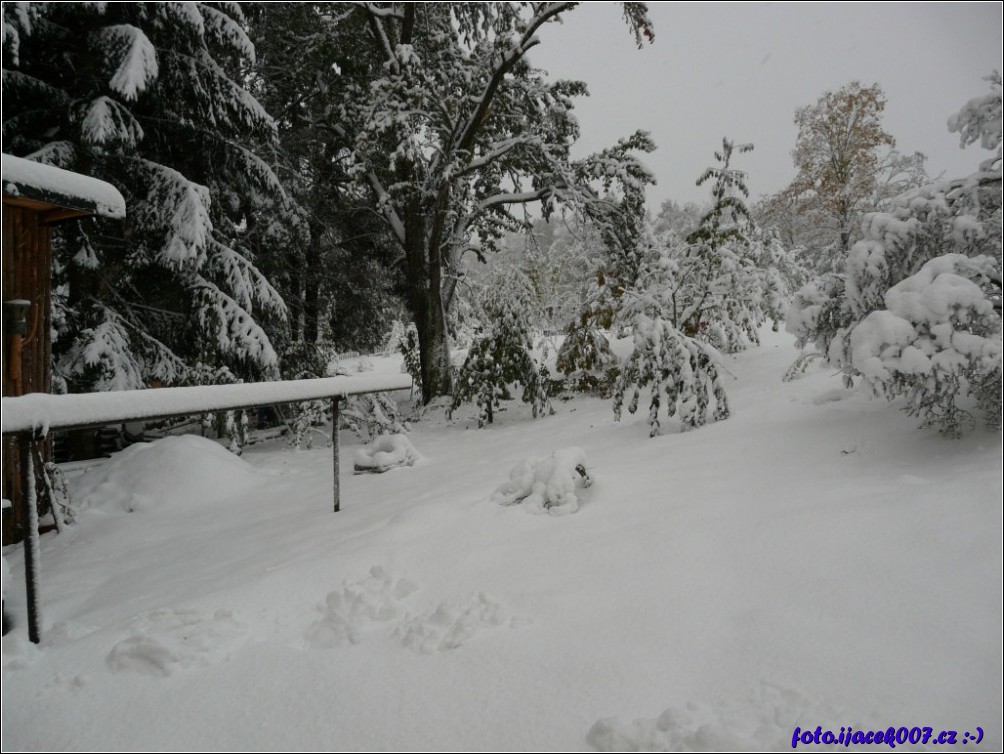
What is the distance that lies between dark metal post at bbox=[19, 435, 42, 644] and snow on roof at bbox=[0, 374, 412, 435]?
8.2 inches

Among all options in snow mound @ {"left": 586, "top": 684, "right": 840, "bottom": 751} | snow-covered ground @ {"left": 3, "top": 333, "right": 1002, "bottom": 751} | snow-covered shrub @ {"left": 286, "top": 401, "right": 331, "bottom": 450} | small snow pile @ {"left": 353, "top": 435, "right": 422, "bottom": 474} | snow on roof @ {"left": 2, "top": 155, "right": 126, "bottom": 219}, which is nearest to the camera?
snow mound @ {"left": 586, "top": 684, "right": 840, "bottom": 751}

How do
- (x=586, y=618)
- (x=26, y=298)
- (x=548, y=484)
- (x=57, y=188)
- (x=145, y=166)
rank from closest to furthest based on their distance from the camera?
(x=586, y=618), (x=548, y=484), (x=57, y=188), (x=26, y=298), (x=145, y=166)

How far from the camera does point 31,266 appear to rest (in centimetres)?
502

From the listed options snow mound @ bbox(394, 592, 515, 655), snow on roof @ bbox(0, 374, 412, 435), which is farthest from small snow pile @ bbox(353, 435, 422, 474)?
snow mound @ bbox(394, 592, 515, 655)

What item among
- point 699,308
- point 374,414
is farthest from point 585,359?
point 374,414

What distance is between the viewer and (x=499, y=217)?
1287cm

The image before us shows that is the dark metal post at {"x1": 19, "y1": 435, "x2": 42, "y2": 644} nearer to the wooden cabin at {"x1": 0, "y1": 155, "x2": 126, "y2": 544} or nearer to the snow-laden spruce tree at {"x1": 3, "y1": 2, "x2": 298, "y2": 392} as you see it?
the wooden cabin at {"x1": 0, "y1": 155, "x2": 126, "y2": 544}

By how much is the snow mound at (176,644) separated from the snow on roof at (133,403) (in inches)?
41.2

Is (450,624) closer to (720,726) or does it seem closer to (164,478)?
(720,726)

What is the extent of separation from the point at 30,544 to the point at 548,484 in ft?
8.97

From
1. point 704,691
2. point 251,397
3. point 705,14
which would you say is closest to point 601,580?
point 704,691

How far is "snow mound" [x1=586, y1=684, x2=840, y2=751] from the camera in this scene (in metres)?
1.54

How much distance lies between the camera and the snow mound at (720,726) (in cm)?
154

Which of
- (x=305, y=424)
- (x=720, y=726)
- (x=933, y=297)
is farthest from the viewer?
(x=305, y=424)
